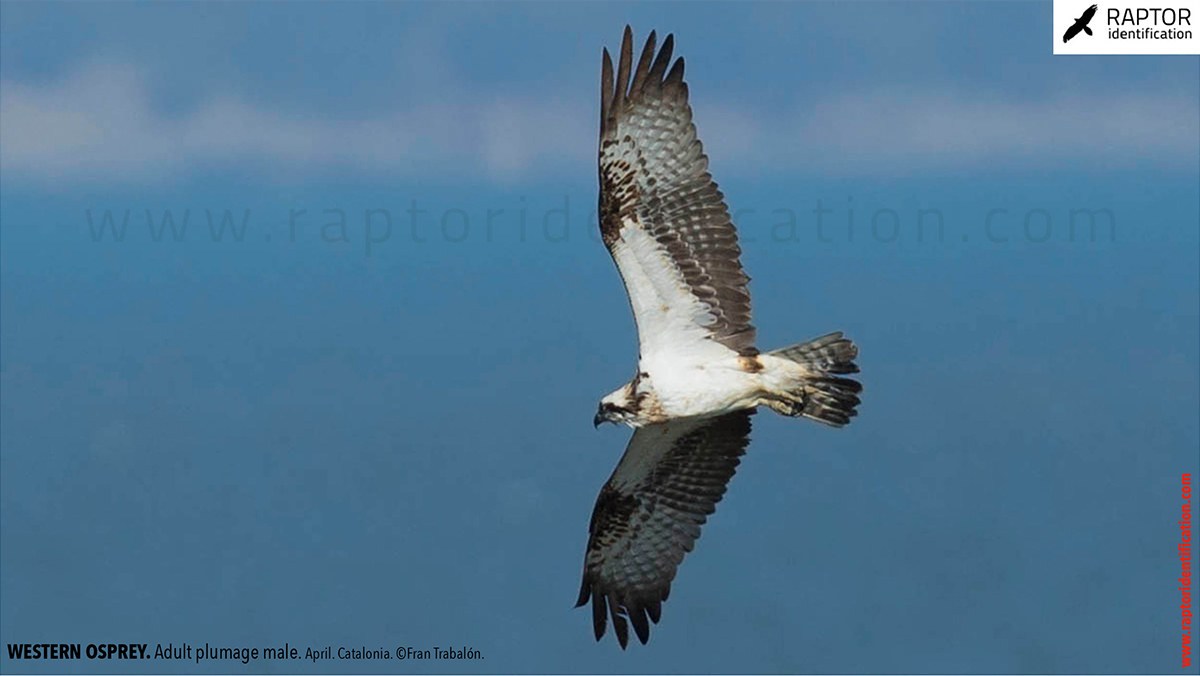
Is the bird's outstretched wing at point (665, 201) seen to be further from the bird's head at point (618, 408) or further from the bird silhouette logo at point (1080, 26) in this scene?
the bird silhouette logo at point (1080, 26)

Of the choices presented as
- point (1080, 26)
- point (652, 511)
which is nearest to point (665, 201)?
point (652, 511)

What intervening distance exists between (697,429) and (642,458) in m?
0.38

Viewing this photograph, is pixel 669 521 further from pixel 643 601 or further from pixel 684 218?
pixel 684 218

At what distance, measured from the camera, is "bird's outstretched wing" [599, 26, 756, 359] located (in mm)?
8781

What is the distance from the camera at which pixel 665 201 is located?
880cm

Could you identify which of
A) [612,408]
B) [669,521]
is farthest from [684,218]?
[669,521]

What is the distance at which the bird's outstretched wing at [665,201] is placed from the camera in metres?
8.78

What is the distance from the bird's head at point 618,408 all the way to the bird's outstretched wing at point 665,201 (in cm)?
58

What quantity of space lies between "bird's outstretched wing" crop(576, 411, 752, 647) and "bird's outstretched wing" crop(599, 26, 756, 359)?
809 mm

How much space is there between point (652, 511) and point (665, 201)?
83.5 inches

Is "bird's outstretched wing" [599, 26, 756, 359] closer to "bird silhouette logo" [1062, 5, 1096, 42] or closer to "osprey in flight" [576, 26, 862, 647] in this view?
"osprey in flight" [576, 26, 862, 647]

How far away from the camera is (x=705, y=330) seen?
29.3 feet

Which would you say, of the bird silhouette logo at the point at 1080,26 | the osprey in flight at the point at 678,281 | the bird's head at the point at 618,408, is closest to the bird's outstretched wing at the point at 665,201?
the osprey in flight at the point at 678,281

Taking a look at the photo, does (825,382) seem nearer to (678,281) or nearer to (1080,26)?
(678,281)
